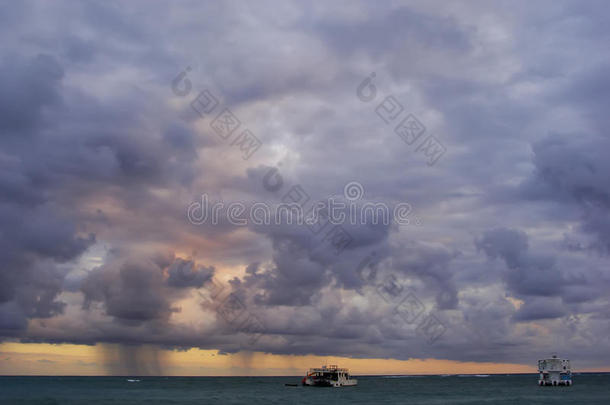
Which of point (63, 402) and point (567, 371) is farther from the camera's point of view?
point (567, 371)

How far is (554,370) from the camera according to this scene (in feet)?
621

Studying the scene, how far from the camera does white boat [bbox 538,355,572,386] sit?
18750 cm

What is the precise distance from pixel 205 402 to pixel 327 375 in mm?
62341

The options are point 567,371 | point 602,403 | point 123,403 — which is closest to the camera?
point 602,403

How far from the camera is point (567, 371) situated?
19188 centimetres

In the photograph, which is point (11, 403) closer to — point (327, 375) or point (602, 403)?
point (327, 375)

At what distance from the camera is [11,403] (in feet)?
478

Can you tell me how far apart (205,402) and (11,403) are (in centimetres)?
4961

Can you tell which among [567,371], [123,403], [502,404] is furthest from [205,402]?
[567,371]

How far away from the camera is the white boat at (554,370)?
187500 mm

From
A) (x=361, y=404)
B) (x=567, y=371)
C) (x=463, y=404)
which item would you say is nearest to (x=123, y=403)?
(x=361, y=404)

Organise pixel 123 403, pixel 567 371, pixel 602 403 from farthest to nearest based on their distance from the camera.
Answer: pixel 567 371
pixel 123 403
pixel 602 403

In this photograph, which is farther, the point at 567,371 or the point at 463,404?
the point at 567,371

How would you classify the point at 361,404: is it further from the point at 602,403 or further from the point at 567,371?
the point at 567,371
